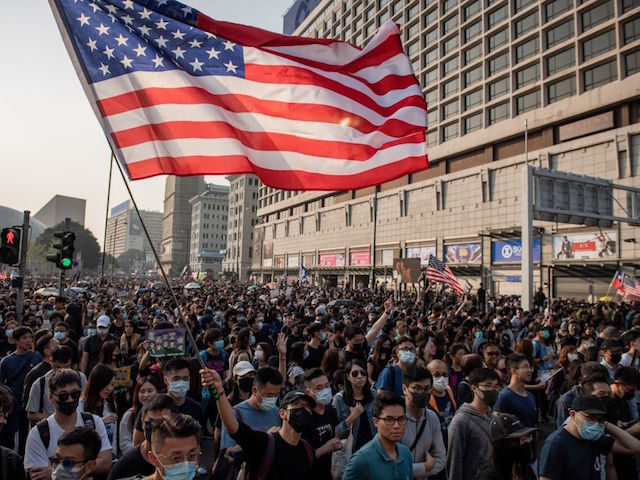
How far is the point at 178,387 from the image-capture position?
4.38m

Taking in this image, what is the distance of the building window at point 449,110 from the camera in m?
44.7

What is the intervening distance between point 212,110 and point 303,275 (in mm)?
30197

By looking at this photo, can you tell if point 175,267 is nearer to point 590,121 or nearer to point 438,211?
point 438,211

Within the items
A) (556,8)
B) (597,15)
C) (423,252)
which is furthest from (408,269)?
(556,8)

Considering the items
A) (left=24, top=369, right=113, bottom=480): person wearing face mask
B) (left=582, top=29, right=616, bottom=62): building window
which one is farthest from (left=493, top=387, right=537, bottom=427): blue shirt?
(left=582, top=29, right=616, bottom=62): building window

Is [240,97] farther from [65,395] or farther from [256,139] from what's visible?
[65,395]

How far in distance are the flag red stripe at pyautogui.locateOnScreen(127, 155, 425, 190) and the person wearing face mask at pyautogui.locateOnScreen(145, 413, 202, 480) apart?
2.48 m

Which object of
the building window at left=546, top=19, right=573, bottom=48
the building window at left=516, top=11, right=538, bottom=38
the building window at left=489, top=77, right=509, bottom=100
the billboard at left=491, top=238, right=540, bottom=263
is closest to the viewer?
the building window at left=546, top=19, right=573, bottom=48

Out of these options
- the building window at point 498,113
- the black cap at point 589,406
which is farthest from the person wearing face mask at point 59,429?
the building window at point 498,113

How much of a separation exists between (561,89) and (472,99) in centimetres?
915

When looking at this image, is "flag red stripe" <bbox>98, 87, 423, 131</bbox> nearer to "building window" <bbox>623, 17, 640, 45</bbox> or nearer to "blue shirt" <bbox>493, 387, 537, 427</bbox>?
"blue shirt" <bbox>493, 387, 537, 427</bbox>

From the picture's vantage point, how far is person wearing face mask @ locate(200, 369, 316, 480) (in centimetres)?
307

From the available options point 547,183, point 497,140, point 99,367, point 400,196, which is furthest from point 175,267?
point 99,367

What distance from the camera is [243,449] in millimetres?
3176
